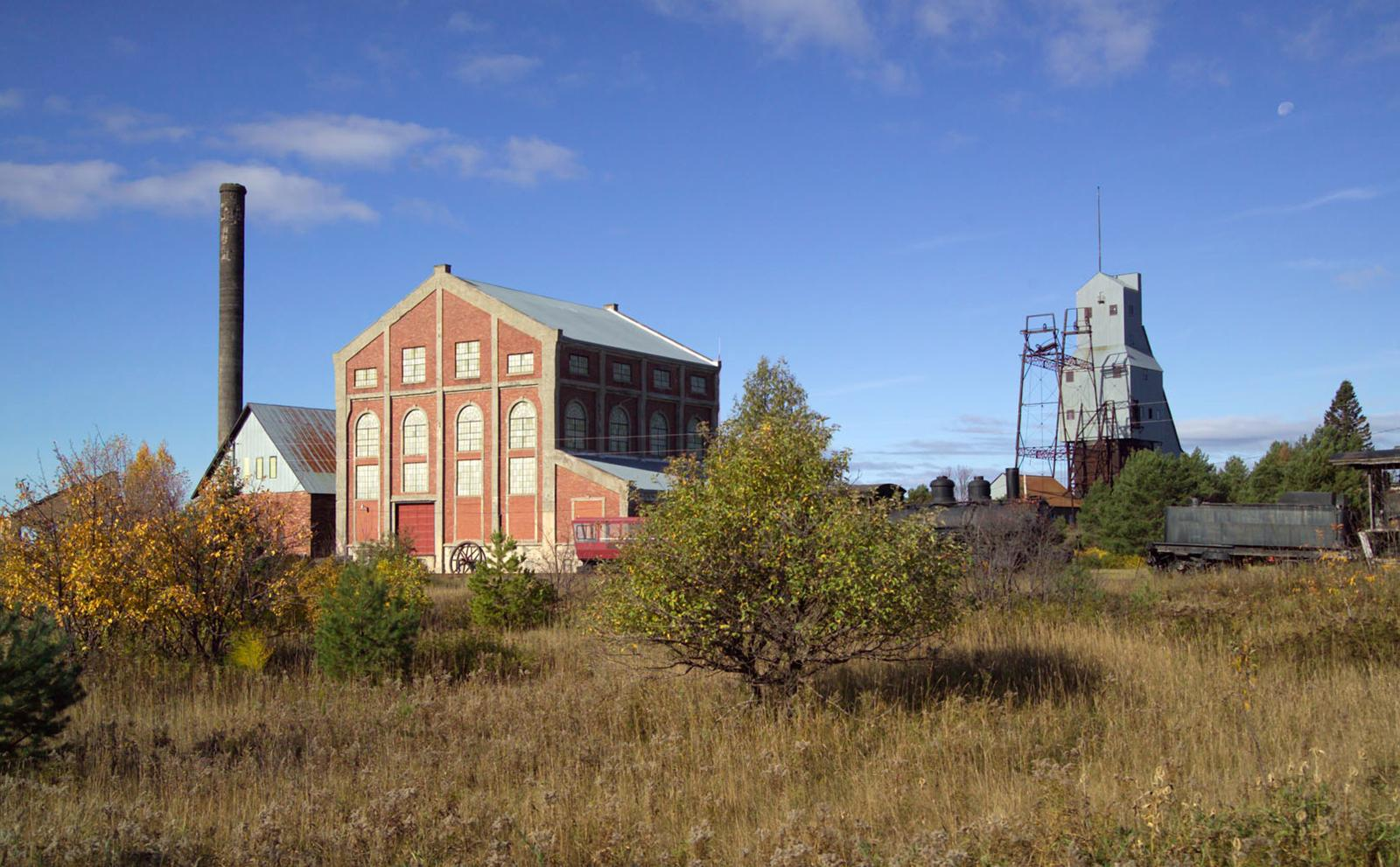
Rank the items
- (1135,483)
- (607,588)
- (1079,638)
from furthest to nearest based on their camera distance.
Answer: (1135,483)
(1079,638)
(607,588)

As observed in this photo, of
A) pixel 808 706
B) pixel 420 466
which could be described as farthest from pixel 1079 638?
pixel 420 466

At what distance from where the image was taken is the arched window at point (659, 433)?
48881mm

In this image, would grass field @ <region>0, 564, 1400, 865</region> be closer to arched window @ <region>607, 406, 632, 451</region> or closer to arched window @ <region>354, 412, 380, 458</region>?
arched window @ <region>607, 406, 632, 451</region>

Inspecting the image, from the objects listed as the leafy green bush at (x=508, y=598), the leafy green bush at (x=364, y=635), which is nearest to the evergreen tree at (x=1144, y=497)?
the leafy green bush at (x=508, y=598)

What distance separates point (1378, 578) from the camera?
16203mm

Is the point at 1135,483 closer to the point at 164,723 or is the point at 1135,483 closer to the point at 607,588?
A: the point at 607,588

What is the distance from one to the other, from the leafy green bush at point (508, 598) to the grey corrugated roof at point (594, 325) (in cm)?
2499

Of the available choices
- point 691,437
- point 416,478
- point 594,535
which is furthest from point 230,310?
point 594,535

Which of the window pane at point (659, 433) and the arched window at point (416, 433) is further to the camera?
the window pane at point (659, 433)

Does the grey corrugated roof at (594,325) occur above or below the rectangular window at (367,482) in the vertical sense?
above

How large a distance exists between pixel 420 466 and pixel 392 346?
5.53 meters

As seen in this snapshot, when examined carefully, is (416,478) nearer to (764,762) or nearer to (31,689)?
(31,689)

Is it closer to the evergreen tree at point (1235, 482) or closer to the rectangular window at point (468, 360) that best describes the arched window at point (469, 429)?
the rectangular window at point (468, 360)

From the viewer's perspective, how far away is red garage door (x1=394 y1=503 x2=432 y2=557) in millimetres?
45719
